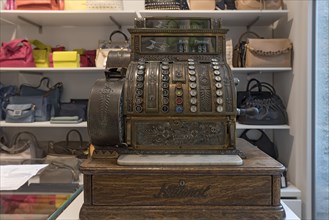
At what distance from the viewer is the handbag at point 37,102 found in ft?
9.60

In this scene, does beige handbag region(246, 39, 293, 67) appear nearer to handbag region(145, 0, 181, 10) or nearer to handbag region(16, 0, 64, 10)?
handbag region(145, 0, 181, 10)

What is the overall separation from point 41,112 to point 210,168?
7.23ft

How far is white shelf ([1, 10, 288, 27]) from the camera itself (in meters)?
2.78

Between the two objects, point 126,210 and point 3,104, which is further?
point 3,104

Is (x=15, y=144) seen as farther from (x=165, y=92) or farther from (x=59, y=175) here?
(x=165, y=92)

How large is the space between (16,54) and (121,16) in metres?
0.92

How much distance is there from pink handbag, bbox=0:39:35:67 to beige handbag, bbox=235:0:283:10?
1.76 metres

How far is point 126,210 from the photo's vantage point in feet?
3.46

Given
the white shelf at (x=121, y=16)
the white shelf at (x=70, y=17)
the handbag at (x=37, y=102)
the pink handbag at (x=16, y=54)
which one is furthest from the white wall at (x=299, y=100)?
the pink handbag at (x=16, y=54)

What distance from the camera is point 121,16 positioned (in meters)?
2.90

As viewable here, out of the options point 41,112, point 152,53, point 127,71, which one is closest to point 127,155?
point 127,71

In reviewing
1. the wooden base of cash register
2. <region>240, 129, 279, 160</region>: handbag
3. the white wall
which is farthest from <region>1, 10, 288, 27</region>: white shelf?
the wooden base of cash register

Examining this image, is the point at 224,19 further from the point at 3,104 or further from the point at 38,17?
the point at 3,104

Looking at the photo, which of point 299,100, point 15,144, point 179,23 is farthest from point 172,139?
point 15,144
